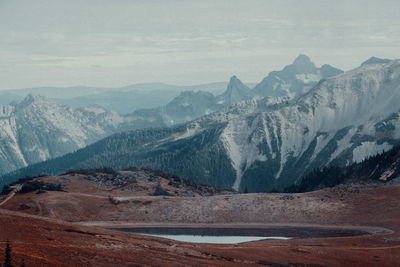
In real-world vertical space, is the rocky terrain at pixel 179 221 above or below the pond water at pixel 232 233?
above

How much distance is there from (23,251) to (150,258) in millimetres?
15683

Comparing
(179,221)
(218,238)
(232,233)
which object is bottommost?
(179,221)

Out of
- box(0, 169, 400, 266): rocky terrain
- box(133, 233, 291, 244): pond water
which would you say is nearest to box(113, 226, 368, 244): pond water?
box(133, 233, 291, 244): pond water

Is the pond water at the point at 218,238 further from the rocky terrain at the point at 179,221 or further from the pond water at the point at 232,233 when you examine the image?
the rocky terrain at the point at 179,221

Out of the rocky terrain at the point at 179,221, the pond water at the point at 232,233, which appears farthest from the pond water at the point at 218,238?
the rocky terrain at the point at 179,221

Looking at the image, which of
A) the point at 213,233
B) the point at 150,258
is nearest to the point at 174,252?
the point at 150,258

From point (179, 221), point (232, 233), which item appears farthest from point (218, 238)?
point (179, 221)

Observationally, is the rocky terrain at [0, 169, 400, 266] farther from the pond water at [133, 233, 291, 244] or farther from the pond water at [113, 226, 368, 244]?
the pond water at [133, 233, 291, 244]

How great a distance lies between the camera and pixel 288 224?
118125 mm

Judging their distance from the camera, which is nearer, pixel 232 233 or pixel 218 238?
pixel 218 238

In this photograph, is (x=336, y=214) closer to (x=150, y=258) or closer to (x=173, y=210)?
(x=173, y=210)

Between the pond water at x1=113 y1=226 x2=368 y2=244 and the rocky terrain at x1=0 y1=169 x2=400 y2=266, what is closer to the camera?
the rocky terrain at x1=0 y1=169 x2=400 y2=266

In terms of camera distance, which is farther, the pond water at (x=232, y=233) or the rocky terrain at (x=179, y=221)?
the pond water at (x=232, y=233)

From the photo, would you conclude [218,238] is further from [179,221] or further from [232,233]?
[179,221]
